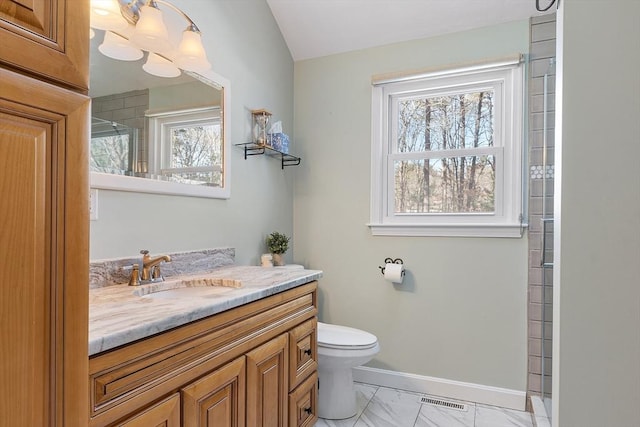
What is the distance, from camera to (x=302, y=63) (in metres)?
2.87

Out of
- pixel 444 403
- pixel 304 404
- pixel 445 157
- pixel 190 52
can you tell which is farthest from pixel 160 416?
pixel 445 157

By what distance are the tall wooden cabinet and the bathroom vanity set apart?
0.14 meters

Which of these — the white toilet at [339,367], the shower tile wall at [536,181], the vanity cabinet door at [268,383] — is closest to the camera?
the vanity cabinet door at [268,383]

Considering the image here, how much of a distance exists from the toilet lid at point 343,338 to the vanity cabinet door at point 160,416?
3.81 feet

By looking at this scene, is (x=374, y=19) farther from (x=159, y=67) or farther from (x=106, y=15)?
(x=106, y=15)

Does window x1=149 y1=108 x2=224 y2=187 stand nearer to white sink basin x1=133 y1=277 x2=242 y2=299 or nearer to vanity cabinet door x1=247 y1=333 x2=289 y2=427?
white sink basin x1=133 y1=277 x2=242 y2=299

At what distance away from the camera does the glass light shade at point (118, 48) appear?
1495 mm

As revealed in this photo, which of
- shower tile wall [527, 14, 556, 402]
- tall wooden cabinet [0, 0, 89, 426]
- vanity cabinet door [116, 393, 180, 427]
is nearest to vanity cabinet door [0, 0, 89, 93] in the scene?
tall wooden cabinet [0, 0, 89, 426]

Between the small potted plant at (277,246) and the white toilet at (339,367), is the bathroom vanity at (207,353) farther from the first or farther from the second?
the small potted plant at (277,246)

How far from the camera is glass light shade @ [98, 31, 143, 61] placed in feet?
4.91

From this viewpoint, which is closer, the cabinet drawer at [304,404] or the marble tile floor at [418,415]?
the cabinet drawer at [304,404]

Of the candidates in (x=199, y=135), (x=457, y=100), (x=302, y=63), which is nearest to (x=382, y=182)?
(x=457, y=100)

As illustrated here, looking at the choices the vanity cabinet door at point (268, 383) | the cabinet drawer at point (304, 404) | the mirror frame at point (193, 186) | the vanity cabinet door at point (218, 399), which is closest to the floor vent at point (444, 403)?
the cabinet drawer at point (304, 404)

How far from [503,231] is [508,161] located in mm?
443
